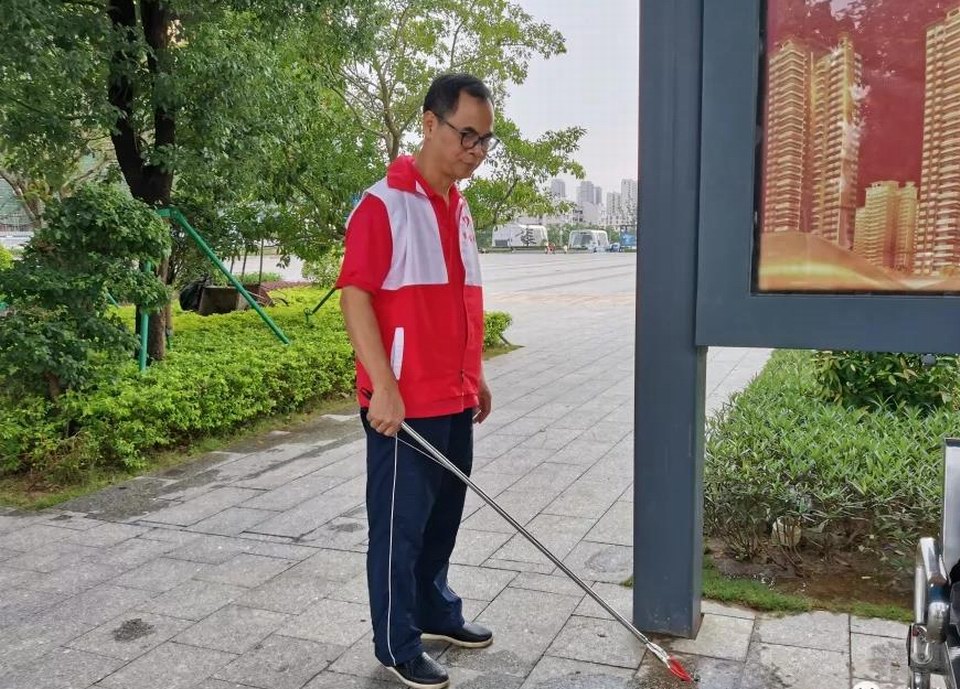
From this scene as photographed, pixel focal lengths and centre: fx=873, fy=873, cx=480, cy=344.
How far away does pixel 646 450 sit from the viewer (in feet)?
8.83

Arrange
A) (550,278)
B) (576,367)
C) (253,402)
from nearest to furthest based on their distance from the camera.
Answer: (253,402) < (576,367) < (550,278)

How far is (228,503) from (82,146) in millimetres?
3163

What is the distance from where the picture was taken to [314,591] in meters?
3.22

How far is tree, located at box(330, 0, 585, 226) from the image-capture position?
965cm

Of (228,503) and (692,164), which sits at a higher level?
(692,164)

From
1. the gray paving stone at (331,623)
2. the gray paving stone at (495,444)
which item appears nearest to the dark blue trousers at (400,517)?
the gray paving stone at (331,623)

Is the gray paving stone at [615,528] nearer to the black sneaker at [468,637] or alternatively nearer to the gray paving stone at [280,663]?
the black sneaker at [468,637]

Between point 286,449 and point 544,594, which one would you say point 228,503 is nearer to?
point 286,449

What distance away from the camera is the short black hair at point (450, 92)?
234cm

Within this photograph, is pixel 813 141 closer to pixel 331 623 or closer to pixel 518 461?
pixel 331 623

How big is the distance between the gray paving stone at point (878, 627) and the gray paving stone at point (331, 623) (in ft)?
5.23

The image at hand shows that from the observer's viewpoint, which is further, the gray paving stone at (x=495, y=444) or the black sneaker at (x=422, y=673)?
the gray paving stone at (x=495, y=444)

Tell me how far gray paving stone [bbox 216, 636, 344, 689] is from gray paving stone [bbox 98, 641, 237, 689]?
6 centimetres

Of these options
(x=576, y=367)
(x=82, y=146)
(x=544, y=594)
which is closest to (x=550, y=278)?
(x=576, y=367)
